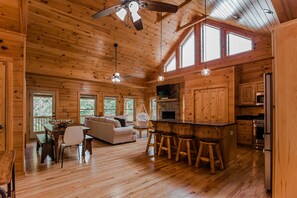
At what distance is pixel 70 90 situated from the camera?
24.4ft

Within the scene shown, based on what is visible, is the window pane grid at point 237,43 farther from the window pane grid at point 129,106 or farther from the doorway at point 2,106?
the doorway at point 2,106

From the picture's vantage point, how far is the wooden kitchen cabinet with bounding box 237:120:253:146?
5.29 metres

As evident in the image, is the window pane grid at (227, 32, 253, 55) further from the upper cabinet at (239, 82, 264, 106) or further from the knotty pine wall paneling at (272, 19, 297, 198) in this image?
the knotty pine wall paneling at (272, 19, 297, 198)

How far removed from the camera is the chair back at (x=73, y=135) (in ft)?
11.9

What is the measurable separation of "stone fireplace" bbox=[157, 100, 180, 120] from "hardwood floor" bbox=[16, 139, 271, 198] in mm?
4164

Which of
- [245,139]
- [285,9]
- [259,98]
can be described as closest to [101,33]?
[285,9]

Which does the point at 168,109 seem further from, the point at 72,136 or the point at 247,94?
the point at 72,136

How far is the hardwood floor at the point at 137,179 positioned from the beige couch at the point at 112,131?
4.42 ft

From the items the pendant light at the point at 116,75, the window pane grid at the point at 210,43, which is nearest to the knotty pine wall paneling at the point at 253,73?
the window pane grid at the point at 210,43

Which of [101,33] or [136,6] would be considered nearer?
[136,6]

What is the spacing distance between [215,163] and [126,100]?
6.72m

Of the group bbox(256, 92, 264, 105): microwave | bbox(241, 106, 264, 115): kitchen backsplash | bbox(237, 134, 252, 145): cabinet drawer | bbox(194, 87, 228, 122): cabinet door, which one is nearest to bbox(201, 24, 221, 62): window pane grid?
bbox(194, 87, 228, 122): cabinet door

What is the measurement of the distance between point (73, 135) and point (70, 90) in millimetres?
4348

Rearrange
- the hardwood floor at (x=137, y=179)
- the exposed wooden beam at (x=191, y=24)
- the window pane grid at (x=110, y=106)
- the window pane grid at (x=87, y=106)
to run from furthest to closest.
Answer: the window pane grid at (x=110, y=106) < the window pane grid at (x=87, y=106) < the exposed wooden beam at (x=191, y=24) < the hardwood floor at (x=137, y=179)
